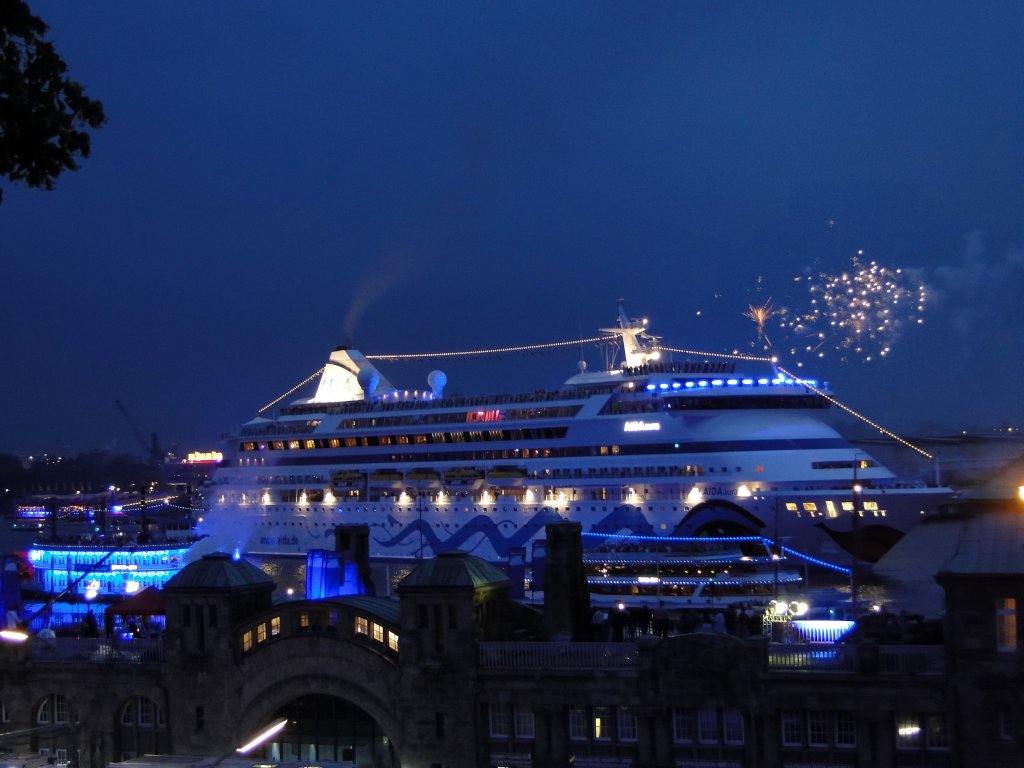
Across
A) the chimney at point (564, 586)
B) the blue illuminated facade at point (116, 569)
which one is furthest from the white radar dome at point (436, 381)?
the chimney at point (564, 586)

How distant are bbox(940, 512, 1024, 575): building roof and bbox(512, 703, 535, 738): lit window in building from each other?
8.15 meters

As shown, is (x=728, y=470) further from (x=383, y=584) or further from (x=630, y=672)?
(x=630, y=672)

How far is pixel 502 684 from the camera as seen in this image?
22.4 metres

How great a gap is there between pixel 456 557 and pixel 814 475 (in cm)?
3392

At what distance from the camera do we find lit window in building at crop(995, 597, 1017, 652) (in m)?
19.5

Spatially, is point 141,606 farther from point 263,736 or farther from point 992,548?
point 992,548

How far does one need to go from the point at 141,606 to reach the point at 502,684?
829 inches

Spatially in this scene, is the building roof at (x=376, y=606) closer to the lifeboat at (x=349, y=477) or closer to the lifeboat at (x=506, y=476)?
the lifeboat at (x=506, y=476)

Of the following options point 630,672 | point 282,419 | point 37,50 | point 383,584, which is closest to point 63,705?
point 630,672

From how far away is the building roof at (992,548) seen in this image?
64.0 ft

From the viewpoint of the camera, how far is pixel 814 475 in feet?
177

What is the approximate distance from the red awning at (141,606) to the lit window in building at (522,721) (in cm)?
1980

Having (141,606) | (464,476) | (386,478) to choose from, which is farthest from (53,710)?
(386,478)

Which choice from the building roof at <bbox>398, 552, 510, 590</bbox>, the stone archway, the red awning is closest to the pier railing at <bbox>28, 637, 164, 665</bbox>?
the stone archway
